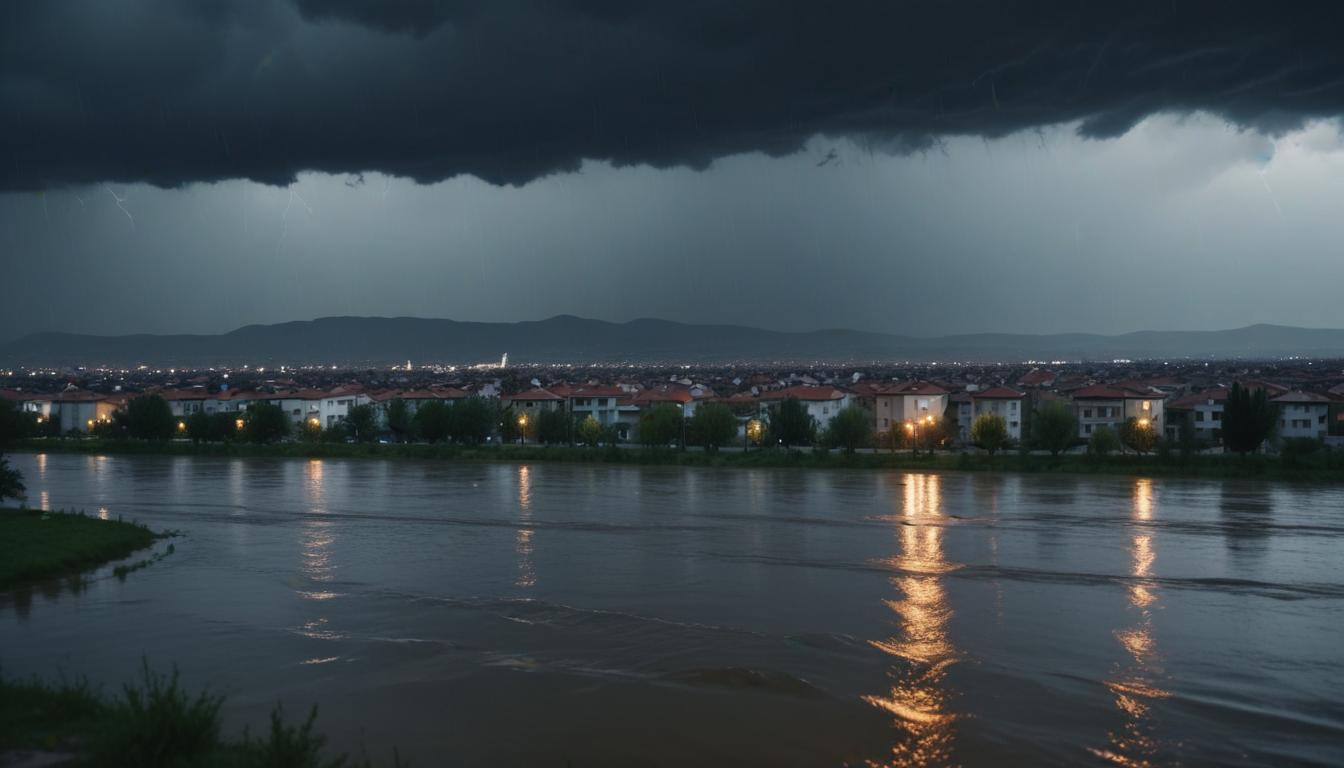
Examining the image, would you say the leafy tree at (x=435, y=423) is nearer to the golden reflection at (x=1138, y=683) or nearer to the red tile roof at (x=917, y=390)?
the red tile roof at (x=917, y=390)

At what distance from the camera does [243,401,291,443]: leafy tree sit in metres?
46.9

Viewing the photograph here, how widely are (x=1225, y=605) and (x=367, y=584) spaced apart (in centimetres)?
1178

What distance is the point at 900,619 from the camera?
470 inches

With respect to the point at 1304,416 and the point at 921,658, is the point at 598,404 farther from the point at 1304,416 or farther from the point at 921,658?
the point at 921,658

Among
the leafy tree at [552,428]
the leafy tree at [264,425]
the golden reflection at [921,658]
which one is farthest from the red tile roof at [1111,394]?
the leafy tree at [264,425]

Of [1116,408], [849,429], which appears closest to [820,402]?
[849,429]

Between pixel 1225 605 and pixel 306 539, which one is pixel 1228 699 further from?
pixel 306 539

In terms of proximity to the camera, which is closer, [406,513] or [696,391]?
[406,513]

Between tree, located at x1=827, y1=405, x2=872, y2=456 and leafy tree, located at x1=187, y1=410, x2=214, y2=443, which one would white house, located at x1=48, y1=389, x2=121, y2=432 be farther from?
tree, located at x1=827, y1=405, x2=872, y2=456

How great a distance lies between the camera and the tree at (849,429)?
38.6 metres

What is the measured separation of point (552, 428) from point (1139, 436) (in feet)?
79.8

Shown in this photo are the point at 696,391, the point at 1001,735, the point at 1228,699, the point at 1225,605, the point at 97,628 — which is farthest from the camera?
the point at 696,391

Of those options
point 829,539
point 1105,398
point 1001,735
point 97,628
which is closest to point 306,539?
point 97,628

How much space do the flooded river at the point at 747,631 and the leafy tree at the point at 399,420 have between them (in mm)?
26341
